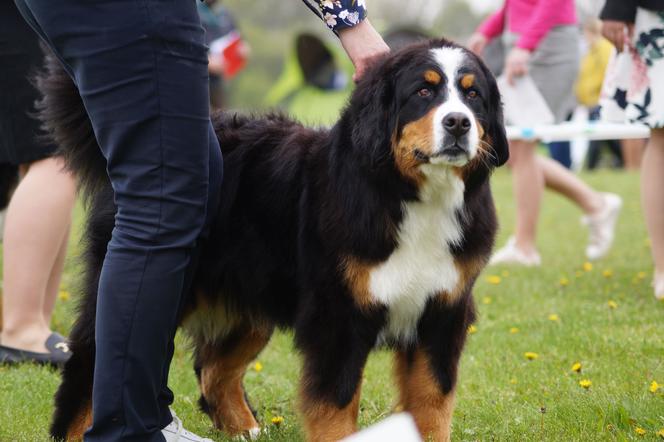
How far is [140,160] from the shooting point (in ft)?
8.23

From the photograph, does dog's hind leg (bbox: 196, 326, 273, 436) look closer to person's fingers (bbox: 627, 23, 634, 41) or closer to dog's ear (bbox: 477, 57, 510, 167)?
dog's ear (bbox: 477, 57, 510, 167)

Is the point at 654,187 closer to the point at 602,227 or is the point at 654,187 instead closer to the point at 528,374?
the point at 528,374

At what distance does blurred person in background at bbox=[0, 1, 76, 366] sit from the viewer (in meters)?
4.13

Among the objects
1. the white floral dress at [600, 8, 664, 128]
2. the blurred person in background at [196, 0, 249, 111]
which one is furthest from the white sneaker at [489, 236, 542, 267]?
the blurred person in background at [196, 0, 249, 111]

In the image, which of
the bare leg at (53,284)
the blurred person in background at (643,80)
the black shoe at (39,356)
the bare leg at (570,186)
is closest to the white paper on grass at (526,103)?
the bare leg at (570,186)

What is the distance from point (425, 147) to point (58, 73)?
4.16 feet

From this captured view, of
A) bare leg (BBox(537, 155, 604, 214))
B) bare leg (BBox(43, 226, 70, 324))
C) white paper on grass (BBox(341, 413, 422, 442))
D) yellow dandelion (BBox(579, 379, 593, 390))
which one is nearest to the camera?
white paper on grass (BBox(341, 413, 422, 442))

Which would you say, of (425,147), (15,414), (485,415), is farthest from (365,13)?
(15,414)

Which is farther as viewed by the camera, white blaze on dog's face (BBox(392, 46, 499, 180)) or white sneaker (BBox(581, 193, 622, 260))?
white sneaker (BBox(581, 193, 622, 260))

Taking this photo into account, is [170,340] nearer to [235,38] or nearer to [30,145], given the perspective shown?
[30,145]

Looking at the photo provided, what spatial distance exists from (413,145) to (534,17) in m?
4.11

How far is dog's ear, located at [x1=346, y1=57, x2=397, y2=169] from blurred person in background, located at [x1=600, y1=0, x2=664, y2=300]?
8.39 feet

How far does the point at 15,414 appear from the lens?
3711mm

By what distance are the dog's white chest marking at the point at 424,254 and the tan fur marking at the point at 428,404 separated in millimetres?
269
